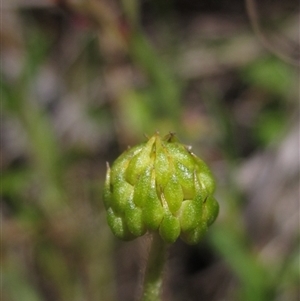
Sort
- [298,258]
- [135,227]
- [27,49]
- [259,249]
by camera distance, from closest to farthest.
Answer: [135,227], [298,258], [259,249], [27,49]

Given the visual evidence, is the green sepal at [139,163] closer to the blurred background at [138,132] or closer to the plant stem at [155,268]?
the plant stem at [155,268]

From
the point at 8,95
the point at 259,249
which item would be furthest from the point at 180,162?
the point at 8,95

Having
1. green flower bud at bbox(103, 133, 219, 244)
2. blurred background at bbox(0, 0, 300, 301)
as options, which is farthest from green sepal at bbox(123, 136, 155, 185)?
blurred background at bbox(0, 0, 300, 301)

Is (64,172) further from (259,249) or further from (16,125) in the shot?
(259,249)

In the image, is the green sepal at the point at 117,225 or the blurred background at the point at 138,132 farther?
the blurred background at the point at 138,132

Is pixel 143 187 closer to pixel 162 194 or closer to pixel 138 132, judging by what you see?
pixel 162 194

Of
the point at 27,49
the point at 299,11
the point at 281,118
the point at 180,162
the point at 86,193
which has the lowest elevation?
the point at 180,162

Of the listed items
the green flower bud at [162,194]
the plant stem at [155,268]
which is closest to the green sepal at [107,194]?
the green flower bud at [162,194]
